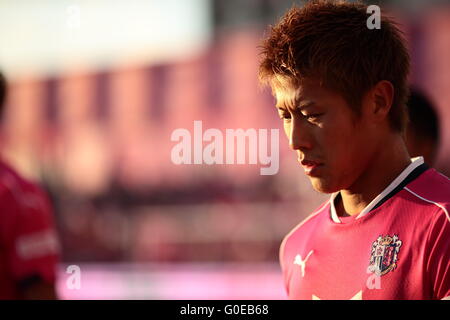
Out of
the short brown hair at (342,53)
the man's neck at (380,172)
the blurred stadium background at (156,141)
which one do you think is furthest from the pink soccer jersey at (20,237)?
the blurred stadium background at (156,141)

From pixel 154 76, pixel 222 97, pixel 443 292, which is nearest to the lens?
pixel 443 292

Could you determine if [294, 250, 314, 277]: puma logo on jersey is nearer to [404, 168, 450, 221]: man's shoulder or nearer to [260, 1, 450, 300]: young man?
[260, 1, 450, 300]: young man

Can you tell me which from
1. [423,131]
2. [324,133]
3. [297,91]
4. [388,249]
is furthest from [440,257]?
[423,131]

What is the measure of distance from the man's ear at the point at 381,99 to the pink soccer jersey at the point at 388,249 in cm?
14

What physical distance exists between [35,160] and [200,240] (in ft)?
11.3

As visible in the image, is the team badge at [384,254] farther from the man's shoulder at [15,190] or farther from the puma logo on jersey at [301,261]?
the man's shoulder at [15,190]

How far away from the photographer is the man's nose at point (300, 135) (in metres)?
1.67

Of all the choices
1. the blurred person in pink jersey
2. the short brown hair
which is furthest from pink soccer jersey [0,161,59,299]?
the blurred person in pink jersey

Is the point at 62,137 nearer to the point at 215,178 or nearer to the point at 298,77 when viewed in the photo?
the point at 215,178

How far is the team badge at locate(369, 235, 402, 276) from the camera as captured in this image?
1.60 m

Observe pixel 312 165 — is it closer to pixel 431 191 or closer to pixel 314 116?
pixel 314 116

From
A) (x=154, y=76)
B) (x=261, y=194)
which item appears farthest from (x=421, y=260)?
(x=154, y=76)

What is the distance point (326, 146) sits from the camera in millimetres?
1674

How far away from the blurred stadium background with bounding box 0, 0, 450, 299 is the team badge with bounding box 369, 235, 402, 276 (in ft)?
24.5
